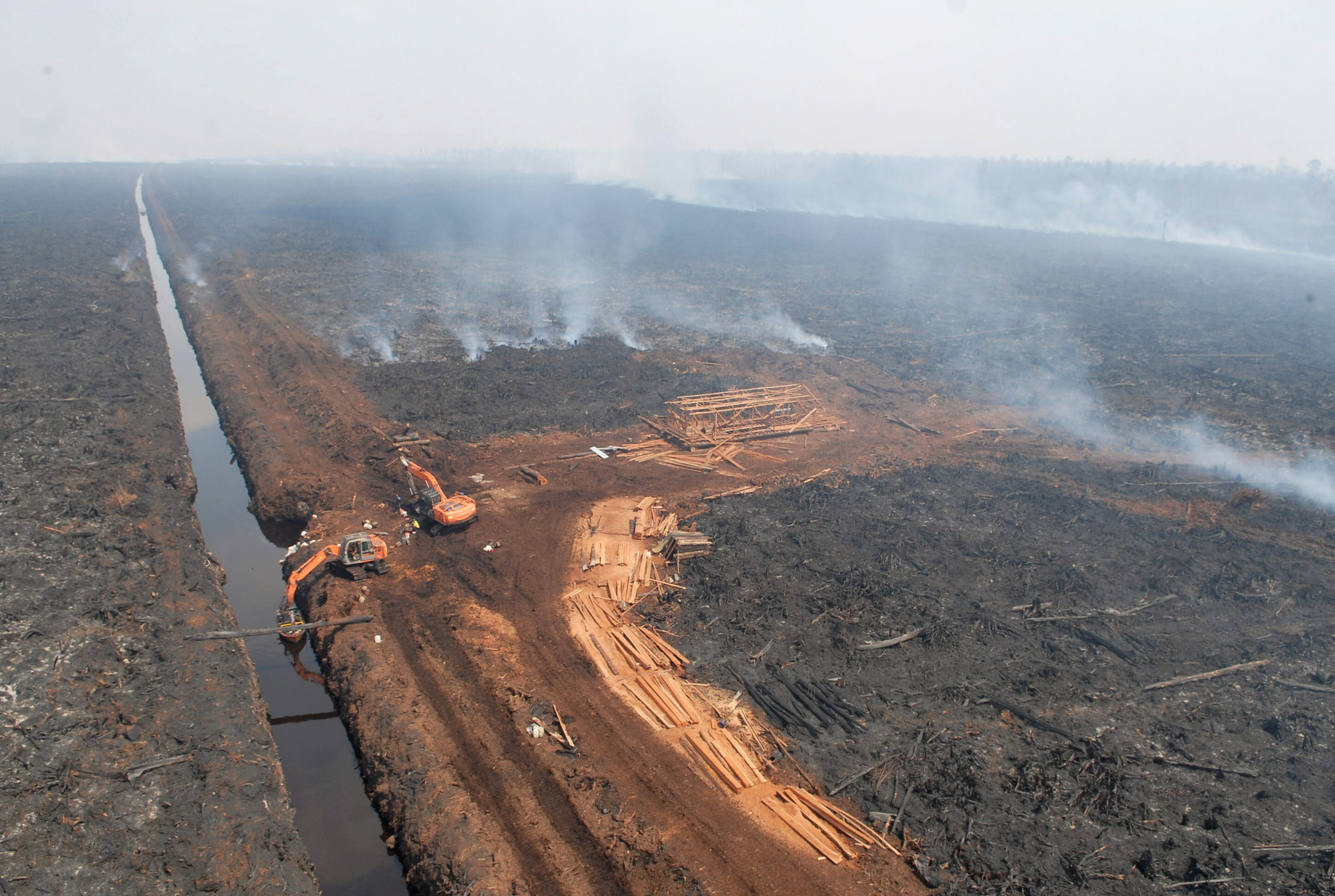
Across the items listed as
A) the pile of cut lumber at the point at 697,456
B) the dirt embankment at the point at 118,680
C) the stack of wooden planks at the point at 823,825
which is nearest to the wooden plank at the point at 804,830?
the stack of wooden planks at the point at 823,825

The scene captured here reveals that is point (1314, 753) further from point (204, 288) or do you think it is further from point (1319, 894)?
point (204, 288)

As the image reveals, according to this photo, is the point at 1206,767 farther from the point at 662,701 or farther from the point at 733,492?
the point at 733,492

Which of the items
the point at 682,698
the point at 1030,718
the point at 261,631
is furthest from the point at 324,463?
the point at 1030,718

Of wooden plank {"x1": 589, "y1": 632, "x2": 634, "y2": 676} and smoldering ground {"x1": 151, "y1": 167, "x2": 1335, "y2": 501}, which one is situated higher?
smoldering ground {"x1": 151, "y1": 167, "x2": 1335, "y2": 501}

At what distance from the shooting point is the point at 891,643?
1739 cm

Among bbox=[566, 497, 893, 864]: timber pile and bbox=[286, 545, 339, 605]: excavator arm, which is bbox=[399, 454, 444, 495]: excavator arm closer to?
bbox=[286, 545, 339, 605]: excavator arm

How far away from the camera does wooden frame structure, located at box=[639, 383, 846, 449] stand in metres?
30.1

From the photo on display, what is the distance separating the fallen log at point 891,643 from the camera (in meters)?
17.3

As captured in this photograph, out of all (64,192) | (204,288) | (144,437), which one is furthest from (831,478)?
(64,192)

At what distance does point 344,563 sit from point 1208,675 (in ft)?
73.4

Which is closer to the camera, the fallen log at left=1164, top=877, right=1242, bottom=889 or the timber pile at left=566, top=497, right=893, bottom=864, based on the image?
the fallen log at left=1164, top=877, right=1242, bottom=889

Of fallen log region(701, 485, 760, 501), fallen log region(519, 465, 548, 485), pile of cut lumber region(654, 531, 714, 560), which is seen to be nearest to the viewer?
pile of cut lumber region(654, 531, 714, 560)

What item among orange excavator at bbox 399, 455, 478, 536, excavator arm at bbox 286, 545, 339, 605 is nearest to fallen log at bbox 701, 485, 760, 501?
orange excavator at bbox 399, 455, 478, 536

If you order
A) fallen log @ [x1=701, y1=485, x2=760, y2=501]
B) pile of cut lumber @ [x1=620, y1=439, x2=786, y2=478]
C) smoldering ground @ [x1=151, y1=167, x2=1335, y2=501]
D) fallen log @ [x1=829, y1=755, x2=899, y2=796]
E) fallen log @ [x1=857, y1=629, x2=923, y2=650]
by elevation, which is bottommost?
fallen log @ [x1=829, y1=755, x2=899, y2=796]
